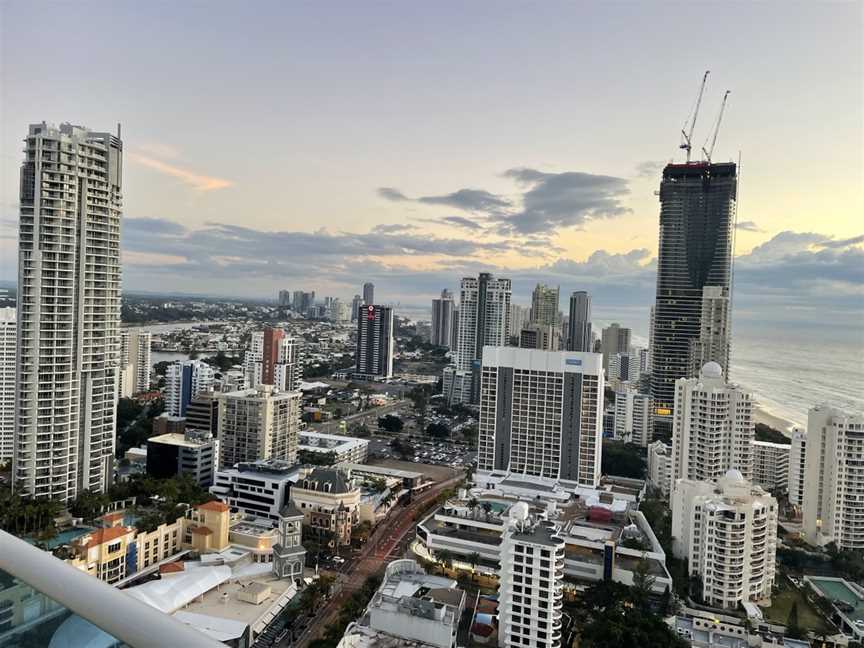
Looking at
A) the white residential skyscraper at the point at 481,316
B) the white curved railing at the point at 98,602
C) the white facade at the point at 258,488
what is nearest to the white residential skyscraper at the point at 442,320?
the white residential skyscraper at the point at 481,316

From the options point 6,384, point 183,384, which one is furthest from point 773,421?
point 6,384

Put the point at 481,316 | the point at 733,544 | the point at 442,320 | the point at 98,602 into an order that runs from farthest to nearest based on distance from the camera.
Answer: the point at 442,320, the point at 481,316, the point at 733,544, the point at 98,602

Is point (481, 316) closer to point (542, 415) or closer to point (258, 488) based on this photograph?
point (542, 415)

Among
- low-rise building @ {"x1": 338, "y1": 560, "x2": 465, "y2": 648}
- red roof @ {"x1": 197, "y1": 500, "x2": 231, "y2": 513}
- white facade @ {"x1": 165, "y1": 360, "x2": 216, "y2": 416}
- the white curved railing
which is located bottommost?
low-rise building @ {"x1": 338, "y1": 560, "x2": 465, "y2": 648}

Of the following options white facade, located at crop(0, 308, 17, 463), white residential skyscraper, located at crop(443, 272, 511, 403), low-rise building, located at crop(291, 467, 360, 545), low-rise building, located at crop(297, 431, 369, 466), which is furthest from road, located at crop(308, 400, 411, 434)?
low-rise building, located at crop(291, 467, 360, 545)

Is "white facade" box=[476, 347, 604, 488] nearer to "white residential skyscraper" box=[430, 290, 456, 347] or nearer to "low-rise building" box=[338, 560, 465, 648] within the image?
"low-rise building" box=[338, 560, 465, 648]

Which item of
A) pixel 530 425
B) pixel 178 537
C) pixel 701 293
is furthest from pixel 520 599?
pixel 701 293
